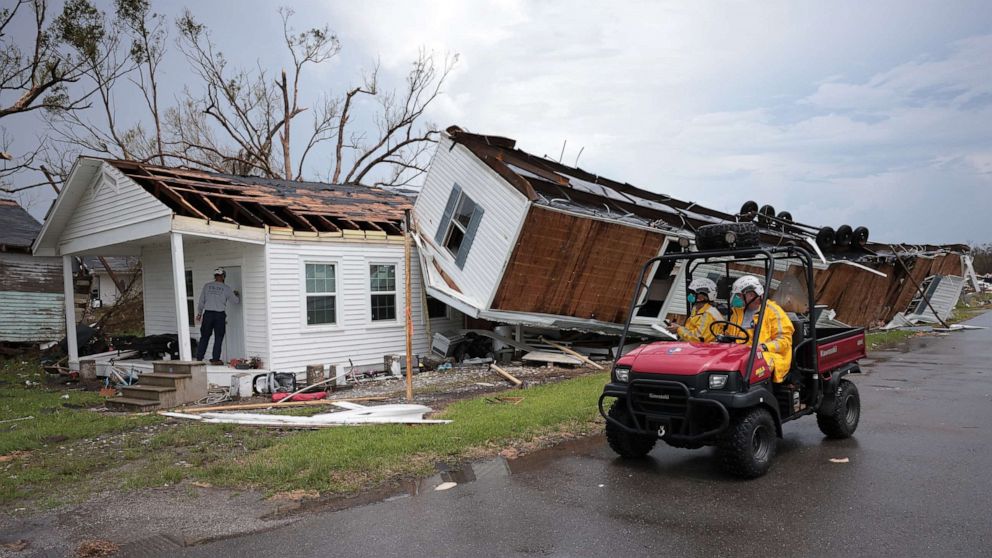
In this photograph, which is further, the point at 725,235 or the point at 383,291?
the point at 383,291

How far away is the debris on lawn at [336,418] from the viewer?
8914mm

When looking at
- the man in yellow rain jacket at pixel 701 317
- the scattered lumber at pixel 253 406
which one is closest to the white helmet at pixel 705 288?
the man in yellow rain jacket at pixel 701 317

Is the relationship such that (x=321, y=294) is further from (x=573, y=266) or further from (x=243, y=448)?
(x=243, y=448)

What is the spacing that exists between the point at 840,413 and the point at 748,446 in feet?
6.78

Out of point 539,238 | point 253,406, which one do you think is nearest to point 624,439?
point 253,406

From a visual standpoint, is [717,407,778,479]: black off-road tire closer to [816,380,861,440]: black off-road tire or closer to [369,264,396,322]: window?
[816,380,861,440]: black off-road tire

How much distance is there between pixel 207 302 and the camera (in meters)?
13.6

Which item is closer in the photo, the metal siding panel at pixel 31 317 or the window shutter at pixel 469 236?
the window shutter at pixel 469 236

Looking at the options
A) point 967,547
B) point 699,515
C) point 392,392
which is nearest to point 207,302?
point 392,392

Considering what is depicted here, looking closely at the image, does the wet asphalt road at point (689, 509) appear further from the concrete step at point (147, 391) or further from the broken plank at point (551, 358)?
the broken plank at point (551, 358)

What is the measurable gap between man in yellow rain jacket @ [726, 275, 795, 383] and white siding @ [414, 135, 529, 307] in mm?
6657

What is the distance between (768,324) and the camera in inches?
257

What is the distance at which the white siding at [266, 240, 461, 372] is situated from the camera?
13.9 meters

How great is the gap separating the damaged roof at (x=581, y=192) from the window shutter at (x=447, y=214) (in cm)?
110
